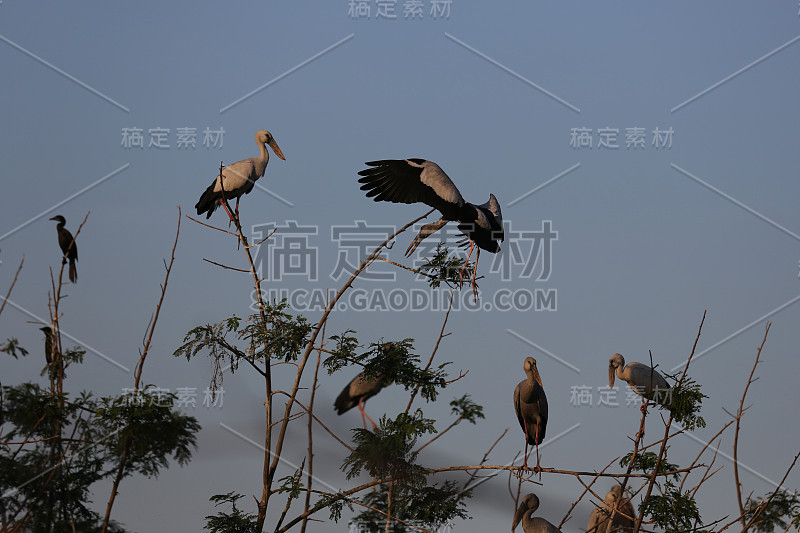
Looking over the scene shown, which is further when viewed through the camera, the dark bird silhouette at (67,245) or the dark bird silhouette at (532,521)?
the dark bird silhouette at (67,245)

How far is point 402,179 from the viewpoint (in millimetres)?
6941

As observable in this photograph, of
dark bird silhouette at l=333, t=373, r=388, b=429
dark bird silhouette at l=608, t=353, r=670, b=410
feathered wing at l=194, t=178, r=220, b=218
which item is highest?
feathered wing at l=194, t=178, r=220, b=218

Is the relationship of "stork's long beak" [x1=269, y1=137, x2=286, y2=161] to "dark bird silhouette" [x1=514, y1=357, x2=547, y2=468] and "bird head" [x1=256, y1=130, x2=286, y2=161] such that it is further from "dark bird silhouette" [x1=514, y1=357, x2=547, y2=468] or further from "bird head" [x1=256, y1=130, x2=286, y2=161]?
"dark bird silhouette" [x1=514, y1=357, x2=547, y2=468]

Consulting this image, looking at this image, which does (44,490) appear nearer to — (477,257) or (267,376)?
(267,376)

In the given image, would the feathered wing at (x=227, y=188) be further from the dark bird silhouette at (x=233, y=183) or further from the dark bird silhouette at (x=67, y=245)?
the dark bird silhouette at (x=67, y=245)

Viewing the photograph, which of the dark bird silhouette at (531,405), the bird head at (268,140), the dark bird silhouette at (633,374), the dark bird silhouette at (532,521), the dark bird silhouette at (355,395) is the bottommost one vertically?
the dark bird silhouette at (532,521)

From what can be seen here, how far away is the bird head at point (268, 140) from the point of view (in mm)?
8523

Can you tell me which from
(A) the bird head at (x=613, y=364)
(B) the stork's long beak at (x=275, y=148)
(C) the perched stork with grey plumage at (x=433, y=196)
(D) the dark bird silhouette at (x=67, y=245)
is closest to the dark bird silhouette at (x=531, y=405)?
(C) the perched stork with grey plumage at (x=433, y=196)

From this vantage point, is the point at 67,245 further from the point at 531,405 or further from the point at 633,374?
the point at 633,374

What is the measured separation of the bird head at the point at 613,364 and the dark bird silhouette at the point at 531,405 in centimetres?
173

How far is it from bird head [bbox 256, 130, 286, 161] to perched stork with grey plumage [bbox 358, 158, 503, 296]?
1970mm

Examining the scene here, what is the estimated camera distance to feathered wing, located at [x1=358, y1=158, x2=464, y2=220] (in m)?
6.79

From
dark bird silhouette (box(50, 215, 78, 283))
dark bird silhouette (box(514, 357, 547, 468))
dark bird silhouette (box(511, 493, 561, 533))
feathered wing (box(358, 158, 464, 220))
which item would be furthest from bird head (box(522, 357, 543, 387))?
dark bird silhouette (box(50, 215, 78, 283))

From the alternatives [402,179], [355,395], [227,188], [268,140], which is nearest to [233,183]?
[227,188]
